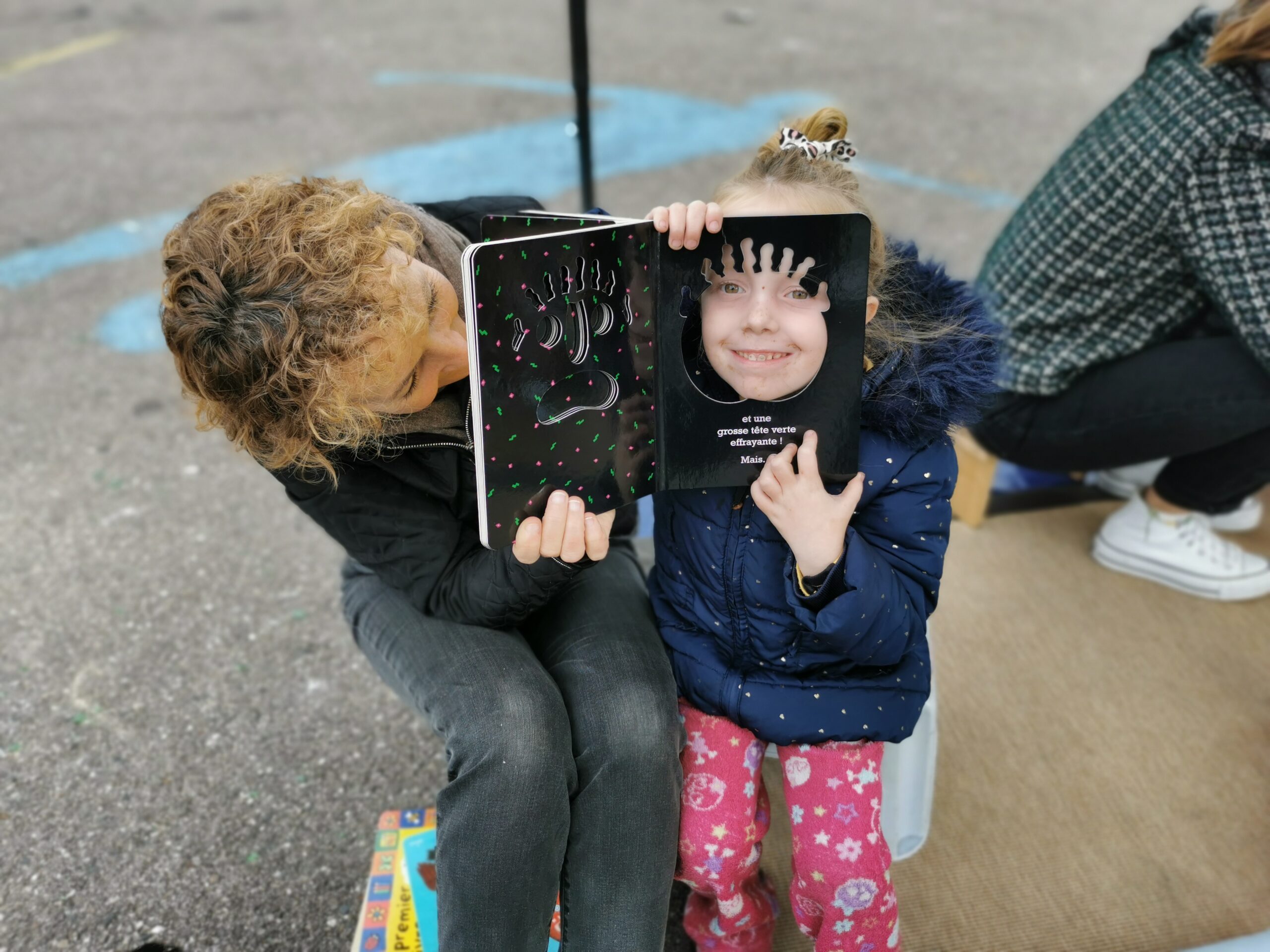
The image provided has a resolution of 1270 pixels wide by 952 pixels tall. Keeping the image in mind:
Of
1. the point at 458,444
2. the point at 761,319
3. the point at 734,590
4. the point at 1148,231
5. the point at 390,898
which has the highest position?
the point at 761,319

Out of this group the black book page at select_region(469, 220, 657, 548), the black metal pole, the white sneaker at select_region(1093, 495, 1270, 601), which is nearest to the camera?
the black book page at select_region(469, 220, 657, 548)

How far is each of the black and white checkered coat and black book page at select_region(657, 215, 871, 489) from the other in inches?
31.4

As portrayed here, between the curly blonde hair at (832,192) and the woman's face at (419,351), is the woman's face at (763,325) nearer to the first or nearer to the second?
the curly blonde hair at (832,192)

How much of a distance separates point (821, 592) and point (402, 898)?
737 millimetres

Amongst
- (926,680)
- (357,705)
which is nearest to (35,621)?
(357,705)

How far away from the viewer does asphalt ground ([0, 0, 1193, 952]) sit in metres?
1.61

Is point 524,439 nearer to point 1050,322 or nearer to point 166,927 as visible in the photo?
point 166,927

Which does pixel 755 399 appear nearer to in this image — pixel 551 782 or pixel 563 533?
pixel 563 533

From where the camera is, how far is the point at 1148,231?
5.75ft

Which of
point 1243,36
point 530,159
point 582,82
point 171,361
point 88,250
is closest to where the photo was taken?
point 1243,36

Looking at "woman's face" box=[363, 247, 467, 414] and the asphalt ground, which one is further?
the asphalt ground

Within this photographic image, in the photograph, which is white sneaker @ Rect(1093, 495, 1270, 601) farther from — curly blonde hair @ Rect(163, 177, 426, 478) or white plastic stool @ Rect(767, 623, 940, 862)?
curly blonde hair @ Rect(163, 177, 426, 478)

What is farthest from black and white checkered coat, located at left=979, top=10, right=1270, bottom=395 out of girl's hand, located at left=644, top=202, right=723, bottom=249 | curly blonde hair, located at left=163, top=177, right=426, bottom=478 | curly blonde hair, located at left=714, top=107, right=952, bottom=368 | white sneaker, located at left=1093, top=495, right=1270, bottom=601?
curly blonde hair, located at left=163, top=177, right=426, bottom=478

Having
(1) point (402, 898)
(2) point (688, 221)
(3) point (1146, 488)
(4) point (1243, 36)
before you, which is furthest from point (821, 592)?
(3) point (1146, 488)
